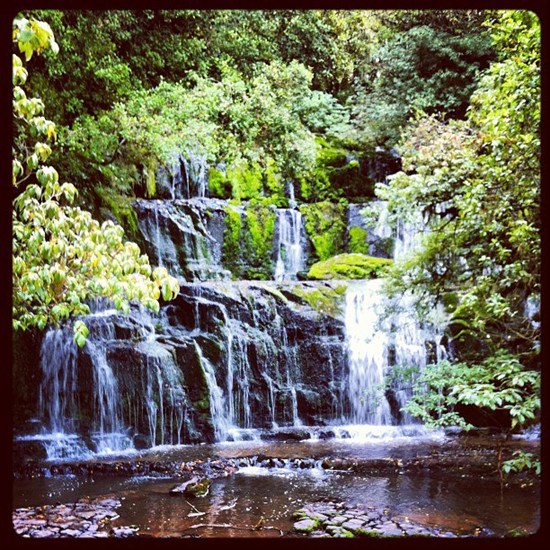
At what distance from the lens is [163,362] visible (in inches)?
316

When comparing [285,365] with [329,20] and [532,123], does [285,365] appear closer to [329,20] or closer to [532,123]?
[532,123]

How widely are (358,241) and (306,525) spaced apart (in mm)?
9624

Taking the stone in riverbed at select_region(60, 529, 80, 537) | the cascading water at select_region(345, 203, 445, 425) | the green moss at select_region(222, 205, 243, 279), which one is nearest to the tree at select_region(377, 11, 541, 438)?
the cascading water at select_region(345, 203, 445, 425)

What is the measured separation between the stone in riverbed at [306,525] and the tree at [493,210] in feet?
4.71

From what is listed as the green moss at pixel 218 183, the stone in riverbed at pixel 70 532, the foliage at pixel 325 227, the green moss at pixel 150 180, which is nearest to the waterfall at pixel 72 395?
the stone in riverbed at pixel 70 532

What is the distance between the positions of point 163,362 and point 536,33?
5.91 meters

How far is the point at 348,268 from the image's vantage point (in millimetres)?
10641

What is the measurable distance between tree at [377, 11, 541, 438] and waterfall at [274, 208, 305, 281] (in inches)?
245

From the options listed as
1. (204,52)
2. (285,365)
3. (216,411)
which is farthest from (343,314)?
(204,52)

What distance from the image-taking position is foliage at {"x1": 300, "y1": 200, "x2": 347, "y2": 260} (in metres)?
13.2

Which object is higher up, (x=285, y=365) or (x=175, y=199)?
(x=175, y=199)

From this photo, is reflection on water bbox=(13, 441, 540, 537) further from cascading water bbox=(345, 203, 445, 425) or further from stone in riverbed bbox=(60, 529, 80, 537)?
cascading water bbox=(345, 203, 445, 425)

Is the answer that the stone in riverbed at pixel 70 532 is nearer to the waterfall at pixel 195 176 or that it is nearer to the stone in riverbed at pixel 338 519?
the stone in riverbed at pixel 338 519

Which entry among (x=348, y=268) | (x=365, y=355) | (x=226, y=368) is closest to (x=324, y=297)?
(x=365, y=355)
